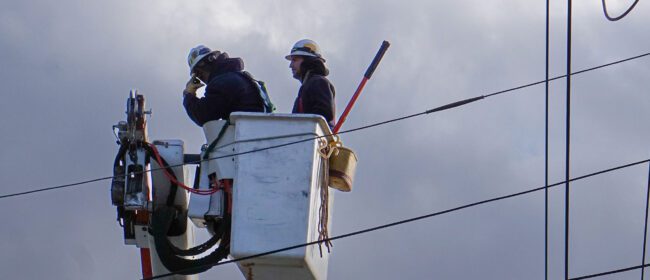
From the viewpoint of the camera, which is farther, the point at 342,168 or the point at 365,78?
the point at 365,78

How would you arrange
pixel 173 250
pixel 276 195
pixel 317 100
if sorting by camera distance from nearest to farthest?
1. pixel 276 195
2. pixel 317 100
3. pixel 173 250

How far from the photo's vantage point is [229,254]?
12.5m

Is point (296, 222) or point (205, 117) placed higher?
point (205, 117)

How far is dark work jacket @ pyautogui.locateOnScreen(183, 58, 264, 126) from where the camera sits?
42.4 feet

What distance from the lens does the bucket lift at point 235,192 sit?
472 inches

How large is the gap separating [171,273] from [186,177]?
31.4 inches

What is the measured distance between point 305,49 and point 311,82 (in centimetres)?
50

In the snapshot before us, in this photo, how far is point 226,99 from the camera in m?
12.9

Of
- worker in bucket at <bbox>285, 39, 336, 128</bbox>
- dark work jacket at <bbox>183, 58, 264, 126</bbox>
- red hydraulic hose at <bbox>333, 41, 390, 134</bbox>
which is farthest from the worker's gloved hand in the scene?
red hydraulic hose at <bbox>333, 41, 390, 134</bbox>

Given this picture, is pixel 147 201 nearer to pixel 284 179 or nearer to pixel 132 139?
pixel 132 139

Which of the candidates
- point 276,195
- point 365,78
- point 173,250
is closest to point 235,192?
point 276,195

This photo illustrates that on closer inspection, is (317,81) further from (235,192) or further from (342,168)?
(235,192)

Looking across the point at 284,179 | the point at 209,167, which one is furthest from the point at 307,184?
the point at 209,167

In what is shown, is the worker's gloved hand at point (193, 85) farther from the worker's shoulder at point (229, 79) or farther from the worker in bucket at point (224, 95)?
the worker's shoulder at point (229, 79)
